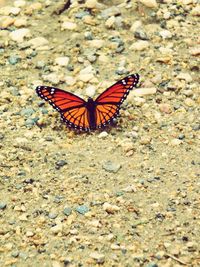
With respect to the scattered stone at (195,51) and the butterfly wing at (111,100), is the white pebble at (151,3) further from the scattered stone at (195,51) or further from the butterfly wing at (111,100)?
the butterfly wing at (111,100)

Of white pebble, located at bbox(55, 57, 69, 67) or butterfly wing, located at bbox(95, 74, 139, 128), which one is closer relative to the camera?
butterfly wing, located at bbox(95, 74, 139, 128)

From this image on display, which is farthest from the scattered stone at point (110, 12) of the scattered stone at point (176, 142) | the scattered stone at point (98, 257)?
the scattered stone at point (98, 257)

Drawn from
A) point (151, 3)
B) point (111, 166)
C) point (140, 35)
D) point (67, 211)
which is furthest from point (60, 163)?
point (151, 3)

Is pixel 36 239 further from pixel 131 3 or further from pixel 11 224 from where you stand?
pixel 131 3

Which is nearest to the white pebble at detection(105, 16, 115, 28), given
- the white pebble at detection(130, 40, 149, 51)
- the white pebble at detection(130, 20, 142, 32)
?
the white pebble at detection(130, 20, 142, 32)

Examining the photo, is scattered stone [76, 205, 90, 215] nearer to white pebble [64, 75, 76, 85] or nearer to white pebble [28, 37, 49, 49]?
white pebble [64, 75, 76, 85]

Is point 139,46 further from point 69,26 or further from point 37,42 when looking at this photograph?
point 37,42

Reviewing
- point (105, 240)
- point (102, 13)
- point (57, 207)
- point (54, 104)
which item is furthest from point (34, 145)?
point (102, 13)
